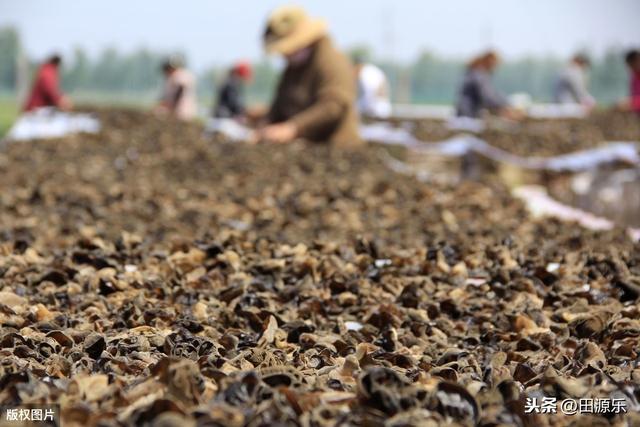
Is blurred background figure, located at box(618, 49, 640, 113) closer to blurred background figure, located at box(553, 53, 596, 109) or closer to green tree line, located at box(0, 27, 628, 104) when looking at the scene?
blurred background figure, located at box(553, 53, 596, 109)

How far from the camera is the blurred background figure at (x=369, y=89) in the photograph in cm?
1758

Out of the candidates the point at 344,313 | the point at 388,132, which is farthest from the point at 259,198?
the point at 388,132

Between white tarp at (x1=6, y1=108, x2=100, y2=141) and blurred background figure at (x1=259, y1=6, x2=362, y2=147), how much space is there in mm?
4343

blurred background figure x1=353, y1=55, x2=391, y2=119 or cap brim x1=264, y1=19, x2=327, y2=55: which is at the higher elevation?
cap brim x1=264, y1=19, x2=327, y2=55

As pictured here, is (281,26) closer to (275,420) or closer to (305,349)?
(305,349)

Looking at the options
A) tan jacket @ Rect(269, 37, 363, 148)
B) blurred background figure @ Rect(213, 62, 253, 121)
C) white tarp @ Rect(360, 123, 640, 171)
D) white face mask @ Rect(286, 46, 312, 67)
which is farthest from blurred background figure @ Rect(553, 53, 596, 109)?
white face mask @ Rect(286, 46, 312, 67)

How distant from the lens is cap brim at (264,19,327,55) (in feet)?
27.7

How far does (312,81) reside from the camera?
869cm

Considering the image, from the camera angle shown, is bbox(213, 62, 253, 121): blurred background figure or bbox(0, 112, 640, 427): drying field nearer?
bbox(0, 112, 640, 427): drying field

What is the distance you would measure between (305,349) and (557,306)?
1016 millimetres

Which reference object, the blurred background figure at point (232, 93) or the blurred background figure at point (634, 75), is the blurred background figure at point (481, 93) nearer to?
the blurred background figure at point (634, 75)

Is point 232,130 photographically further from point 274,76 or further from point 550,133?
point 274,76

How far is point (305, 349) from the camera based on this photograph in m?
2.89

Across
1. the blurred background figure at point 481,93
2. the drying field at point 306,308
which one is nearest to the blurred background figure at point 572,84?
the blurred background figure at point 481,93
